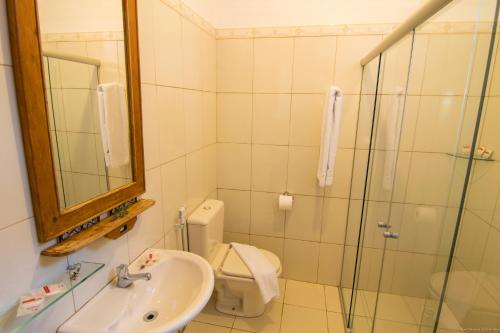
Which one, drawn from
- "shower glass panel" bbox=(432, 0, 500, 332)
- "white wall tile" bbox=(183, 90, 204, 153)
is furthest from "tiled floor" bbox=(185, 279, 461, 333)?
"white wall tile" bbox=(183, 90, 204, 153)

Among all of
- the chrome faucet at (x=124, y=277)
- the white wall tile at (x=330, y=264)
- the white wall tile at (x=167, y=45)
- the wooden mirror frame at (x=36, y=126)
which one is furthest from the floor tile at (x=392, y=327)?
the white wall tile at (x=167, y=45)

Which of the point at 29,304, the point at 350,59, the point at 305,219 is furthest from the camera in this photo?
the point at 305,219

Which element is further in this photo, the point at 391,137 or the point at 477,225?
the point at 391,137

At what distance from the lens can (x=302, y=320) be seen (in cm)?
202

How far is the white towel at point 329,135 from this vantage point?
185 centimetres

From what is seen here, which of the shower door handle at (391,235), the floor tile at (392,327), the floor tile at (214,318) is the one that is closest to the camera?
the floor tile at (392,327)

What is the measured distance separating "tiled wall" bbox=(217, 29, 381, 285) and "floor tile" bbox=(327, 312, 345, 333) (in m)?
0.35

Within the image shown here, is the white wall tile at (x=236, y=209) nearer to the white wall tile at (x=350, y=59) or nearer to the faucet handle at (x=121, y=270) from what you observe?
the white wall tile at (x=350, y=59)

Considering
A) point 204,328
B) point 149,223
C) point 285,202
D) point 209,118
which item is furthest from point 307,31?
point 204,328

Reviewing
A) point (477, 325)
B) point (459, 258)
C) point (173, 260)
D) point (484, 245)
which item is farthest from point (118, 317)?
point (484, 245)

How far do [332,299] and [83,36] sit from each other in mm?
2380

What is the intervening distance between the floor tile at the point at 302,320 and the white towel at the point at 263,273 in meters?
0.29

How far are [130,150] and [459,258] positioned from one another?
162 cm

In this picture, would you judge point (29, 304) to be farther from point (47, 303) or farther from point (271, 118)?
point (271, 118)
